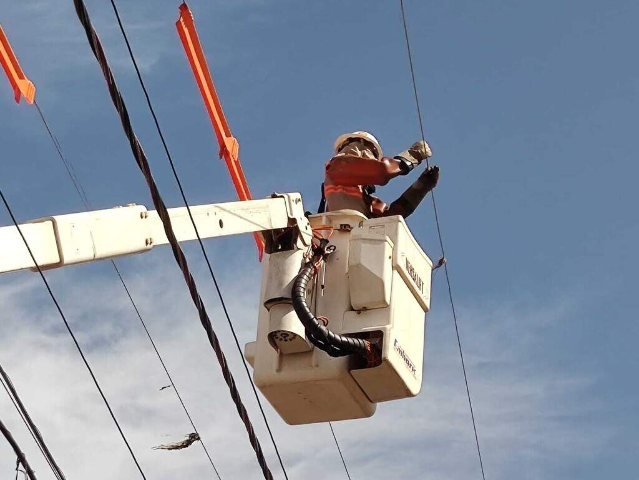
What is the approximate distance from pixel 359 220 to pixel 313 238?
530mm

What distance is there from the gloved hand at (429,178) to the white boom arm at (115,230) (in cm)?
193

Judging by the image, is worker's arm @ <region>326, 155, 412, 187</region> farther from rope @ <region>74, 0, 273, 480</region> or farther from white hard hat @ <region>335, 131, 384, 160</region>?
rope @ <region>74, 0, 273, 480</region>

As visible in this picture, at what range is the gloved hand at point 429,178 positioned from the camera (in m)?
10.4

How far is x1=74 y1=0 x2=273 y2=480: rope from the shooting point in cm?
572

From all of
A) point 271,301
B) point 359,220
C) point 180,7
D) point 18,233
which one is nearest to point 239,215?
point 271,301

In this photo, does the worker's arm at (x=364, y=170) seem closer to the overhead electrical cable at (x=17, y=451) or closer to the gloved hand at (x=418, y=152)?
the gloved hand at (x=418, y=152)

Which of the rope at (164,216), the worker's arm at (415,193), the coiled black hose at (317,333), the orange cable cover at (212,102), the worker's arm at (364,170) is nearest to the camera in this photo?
the rope at (164,216)

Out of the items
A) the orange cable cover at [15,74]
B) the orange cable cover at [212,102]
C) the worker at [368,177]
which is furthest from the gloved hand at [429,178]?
the orange cable cover at [15,74]

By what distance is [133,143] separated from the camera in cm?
613

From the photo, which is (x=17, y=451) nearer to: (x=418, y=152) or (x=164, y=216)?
(x=164, y=216)

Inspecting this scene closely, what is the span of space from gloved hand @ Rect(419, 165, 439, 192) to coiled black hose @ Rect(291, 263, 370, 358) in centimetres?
179

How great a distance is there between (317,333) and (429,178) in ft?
7.69

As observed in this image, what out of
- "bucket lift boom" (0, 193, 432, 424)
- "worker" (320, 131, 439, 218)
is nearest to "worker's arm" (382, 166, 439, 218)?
"worker" (320, 131, 439, 218)

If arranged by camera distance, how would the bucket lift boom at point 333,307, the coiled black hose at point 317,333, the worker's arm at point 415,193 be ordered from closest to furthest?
the coiled black hose at point 317,333 → the bucket lift boom at point 333,307 → the worker's arm at point 415,193
